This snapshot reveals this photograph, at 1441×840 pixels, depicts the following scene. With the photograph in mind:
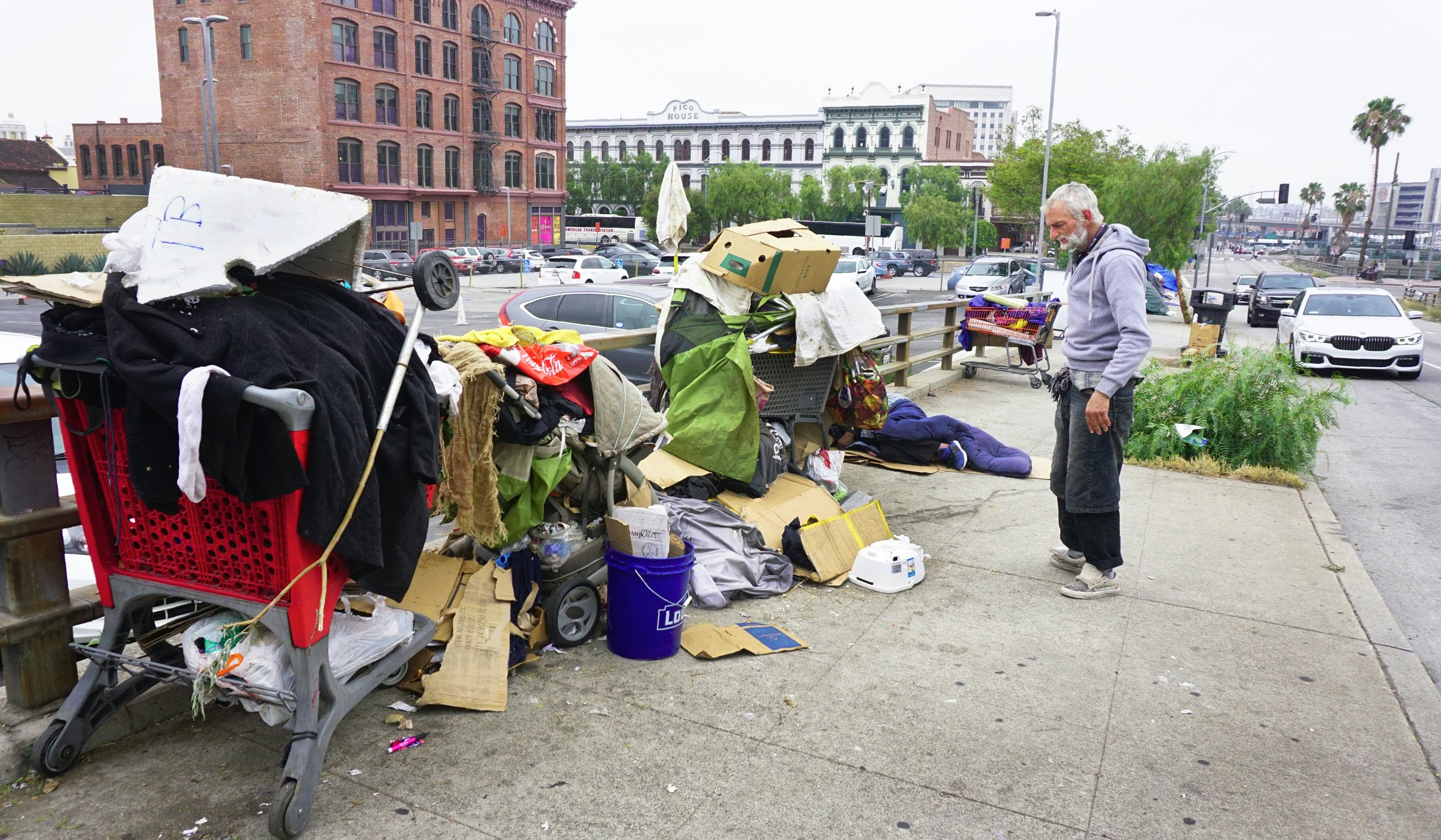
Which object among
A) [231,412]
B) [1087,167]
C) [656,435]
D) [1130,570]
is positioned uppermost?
[1087,167]

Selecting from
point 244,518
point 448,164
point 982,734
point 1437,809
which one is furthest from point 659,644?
point 448,164

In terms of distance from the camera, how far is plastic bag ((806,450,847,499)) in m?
6.27

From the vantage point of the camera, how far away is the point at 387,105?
60219 mm

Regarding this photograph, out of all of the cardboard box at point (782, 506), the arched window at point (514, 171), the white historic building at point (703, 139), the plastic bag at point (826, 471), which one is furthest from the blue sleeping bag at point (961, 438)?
the white historic building at point (703, 139)

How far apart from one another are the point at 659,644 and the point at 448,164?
66.1 meters

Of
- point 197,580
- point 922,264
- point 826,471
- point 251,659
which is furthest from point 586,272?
point 251,659

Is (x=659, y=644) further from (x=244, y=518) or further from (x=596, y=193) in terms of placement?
(x=596, y=193)

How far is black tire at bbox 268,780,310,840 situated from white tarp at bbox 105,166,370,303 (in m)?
1.39

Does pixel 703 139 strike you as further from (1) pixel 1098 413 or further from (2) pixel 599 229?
(1) pixel 1098 413

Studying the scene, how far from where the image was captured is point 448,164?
214 ft

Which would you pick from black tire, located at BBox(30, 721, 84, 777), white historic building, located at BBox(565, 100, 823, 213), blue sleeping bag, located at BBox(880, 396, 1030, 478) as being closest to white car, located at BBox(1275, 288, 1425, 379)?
blue sleeping bag, located at BBox(880, 396, 1030, 478)

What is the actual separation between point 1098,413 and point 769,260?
Result: 202 cm

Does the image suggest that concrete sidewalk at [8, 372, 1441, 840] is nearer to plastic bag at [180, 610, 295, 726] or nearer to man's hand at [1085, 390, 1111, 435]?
plastic bag at [180, 610, 295, 726]

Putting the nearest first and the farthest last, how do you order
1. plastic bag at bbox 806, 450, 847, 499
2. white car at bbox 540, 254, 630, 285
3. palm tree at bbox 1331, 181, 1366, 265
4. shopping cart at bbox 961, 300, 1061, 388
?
plastic bag at bbox 806, 450, 847, 499 < shopping cart at bbox 961, 300, 1061, 388 < white car at bbox 540, 254, 630, 285 < palm tree at bbox 1331, 181, 1366, 265
